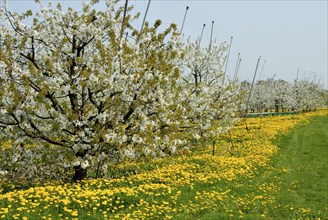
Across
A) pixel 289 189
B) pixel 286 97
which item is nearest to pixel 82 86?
pixel 289 189

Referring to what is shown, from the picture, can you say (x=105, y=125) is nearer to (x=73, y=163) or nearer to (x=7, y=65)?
(x=73, y=163)

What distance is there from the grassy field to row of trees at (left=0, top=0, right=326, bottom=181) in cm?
147

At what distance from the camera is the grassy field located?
33.6 feet

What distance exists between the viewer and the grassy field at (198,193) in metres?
10.2

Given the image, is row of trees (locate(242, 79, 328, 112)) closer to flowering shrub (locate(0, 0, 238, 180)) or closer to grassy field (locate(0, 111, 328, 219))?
grassy field (locate(0, 111, 328, 219))

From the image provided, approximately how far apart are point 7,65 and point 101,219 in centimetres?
587

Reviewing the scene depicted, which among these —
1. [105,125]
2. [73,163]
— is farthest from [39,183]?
[105,125]

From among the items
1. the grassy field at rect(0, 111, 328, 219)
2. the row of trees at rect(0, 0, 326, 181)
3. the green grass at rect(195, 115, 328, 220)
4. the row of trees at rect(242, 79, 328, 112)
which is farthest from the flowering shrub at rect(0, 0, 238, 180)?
the row of trees at rect(242, 79, 328, 112)

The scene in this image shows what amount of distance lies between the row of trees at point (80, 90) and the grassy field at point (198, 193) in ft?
4.83

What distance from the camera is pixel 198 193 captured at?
1371cm

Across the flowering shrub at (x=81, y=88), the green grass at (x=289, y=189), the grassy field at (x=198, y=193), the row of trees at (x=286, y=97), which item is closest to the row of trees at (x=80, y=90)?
the flowering shrub at (x=81, y=88)

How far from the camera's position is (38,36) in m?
13.0

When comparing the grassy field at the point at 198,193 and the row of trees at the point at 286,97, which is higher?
the row of trees at the point at 286,97

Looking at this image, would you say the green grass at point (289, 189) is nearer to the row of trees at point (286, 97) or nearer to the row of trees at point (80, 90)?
the row of trees at point (80, 90)
